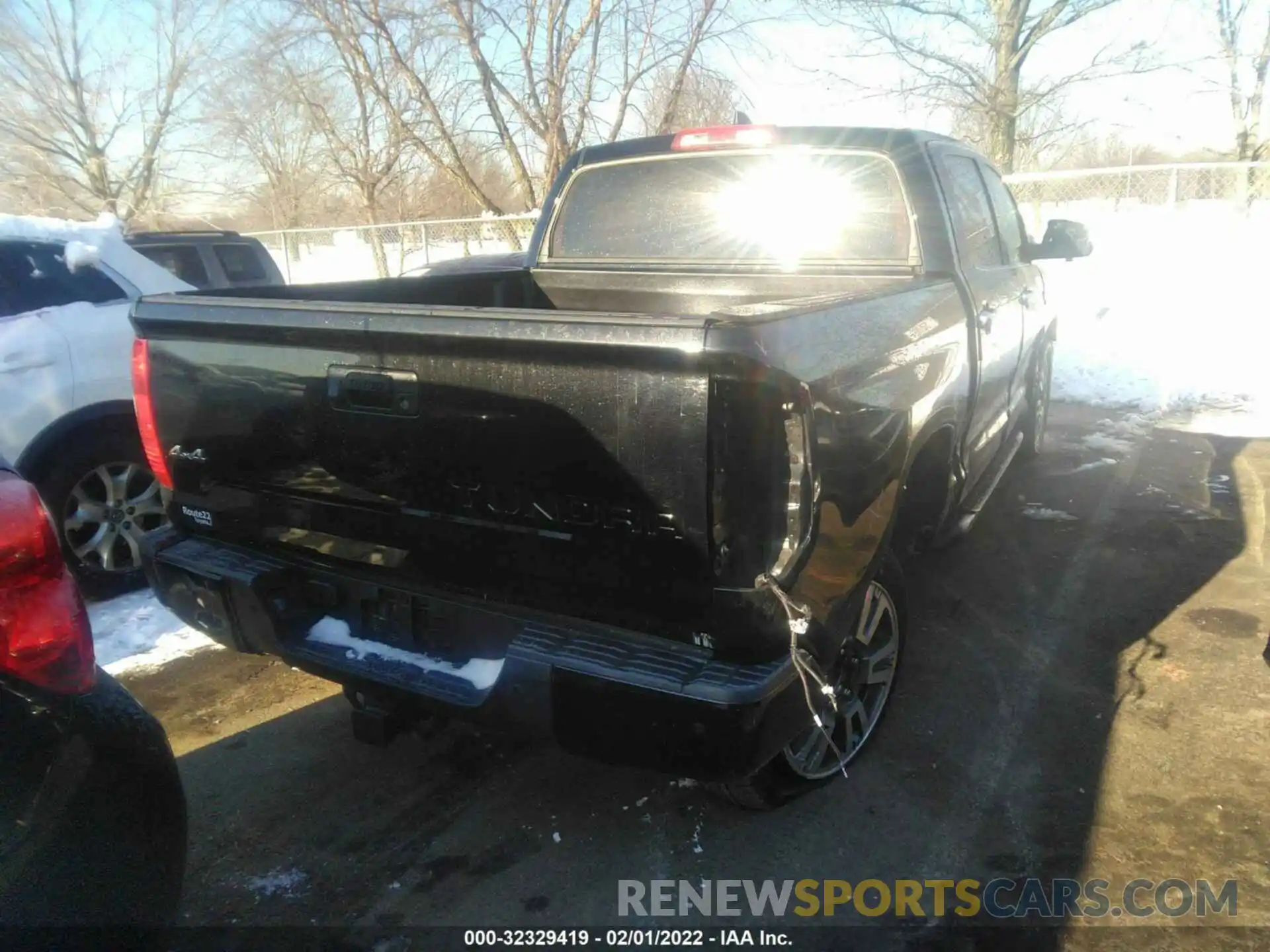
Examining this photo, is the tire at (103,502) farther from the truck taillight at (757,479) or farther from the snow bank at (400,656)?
the truck taillight at (757,479)

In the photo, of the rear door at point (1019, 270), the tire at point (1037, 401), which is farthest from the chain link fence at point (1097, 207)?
the rear door at point (1019, 270)

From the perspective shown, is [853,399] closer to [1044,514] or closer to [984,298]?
[984,298]

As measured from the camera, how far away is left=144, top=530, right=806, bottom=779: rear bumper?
7.02 ft

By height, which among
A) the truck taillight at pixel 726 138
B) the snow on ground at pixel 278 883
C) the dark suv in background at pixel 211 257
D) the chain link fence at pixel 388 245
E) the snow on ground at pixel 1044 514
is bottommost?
the snow on ground at pixel 278 883

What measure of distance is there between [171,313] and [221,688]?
5.84 feet

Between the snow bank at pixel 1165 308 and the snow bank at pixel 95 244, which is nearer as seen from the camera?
the snow bank at pixel 95 244

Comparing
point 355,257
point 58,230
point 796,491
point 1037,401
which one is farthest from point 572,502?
point 355,257

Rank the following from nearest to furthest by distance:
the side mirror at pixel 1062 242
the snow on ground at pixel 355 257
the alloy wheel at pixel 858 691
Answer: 1. the alloy wheel at pixel 858 691
2. the side mirror at pixel 1062 242
3. the snow on ground at pixel 355 257

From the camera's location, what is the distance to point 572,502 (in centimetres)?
224

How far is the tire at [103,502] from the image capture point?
4465 mm

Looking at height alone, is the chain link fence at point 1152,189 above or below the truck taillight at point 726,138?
above

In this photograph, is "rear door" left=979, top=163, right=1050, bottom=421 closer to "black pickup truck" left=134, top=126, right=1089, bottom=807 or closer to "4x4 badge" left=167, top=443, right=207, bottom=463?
"black pickup truck" left=134, top=126, right=1089, bottom=807

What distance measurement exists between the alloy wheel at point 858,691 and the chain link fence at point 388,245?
9.03 metres

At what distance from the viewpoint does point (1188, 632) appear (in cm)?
414
